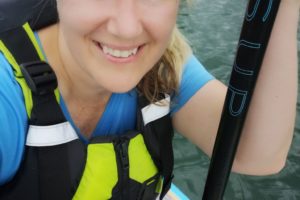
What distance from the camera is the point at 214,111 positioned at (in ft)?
4.27

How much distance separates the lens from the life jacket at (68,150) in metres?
1.10

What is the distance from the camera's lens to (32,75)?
3.50ft

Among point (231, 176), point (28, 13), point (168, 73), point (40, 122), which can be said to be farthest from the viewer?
point (231, 176)

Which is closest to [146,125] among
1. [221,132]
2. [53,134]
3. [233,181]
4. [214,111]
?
[214,111]

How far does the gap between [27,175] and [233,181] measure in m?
1.65

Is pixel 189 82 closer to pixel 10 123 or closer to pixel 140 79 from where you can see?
pixel 140 79

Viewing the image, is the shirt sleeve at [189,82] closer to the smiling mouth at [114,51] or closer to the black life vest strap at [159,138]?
the black life vest strap at [159,138]

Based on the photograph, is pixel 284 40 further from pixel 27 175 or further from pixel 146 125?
pixel 27 175

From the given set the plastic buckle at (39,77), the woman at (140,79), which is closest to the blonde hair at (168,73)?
the woman at (140,79)

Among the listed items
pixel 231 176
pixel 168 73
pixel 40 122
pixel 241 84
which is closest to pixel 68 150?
pixel 40 122

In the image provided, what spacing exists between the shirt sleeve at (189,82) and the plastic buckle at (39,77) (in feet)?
1.39

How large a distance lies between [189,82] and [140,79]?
268 millimetres

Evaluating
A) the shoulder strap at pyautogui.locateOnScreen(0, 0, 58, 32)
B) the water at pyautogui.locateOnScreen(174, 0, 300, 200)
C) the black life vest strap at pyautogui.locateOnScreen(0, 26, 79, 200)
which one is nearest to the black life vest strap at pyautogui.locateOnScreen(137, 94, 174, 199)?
the black life vest strap at pyautogui.locateOnScreen(0, 26, 79, 200)

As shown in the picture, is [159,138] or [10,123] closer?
[10,123]
